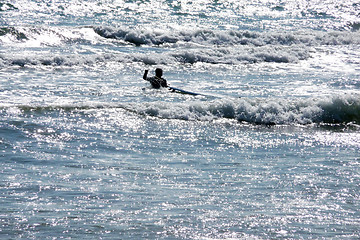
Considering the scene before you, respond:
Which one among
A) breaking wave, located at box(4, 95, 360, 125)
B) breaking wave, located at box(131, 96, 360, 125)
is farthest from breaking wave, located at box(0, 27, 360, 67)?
breaking wave, located at box(131, 96, 360, 125)

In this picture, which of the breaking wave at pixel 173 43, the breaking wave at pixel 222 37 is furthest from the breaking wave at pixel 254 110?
the breaking wave at pixel 222 37

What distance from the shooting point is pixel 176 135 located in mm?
10344

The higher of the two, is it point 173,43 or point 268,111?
point 173,43

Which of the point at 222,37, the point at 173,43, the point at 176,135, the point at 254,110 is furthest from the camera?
the point at 222,37

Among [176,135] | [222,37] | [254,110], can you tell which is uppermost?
[222,37]

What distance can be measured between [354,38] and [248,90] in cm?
1197

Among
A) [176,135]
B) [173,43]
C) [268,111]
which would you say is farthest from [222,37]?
[176,135]

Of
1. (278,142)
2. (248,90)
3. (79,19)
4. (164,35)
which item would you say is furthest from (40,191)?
(79,19)

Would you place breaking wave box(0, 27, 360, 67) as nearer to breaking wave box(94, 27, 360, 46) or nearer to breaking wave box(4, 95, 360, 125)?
breaking wave box(94, 27, 360, 46)

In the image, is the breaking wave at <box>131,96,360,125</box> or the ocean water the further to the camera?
the breaking wave at <box>131,96,360,125</box>

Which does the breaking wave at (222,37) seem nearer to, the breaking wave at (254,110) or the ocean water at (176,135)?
the ocean water at (176,135)

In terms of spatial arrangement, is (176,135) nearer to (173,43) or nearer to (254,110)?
(254,110)

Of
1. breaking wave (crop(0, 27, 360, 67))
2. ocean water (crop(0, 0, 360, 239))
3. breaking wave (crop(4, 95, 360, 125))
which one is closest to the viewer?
ocean water (crop(0, 0, 360, 239))

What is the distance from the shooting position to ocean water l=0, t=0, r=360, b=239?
6.32m
